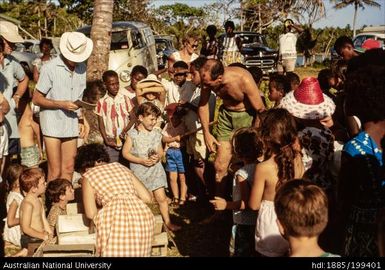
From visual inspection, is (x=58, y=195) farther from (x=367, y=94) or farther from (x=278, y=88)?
(x=367, y=94)

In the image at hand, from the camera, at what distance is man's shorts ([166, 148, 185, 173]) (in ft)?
20.4

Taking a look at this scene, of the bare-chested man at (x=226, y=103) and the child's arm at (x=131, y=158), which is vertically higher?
the bare-chested man at (x=226, y=103)

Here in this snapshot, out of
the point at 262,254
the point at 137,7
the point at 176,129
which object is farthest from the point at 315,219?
the point at 137,7

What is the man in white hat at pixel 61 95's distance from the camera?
5.34 meters

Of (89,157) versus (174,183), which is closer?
(89,157)

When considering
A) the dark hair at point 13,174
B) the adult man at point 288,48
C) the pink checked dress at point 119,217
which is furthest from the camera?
the adult man at point 288,48

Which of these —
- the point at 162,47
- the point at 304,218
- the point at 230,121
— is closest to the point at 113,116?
the point at 230,121

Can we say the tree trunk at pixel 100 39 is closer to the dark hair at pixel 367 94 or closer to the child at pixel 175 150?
the child at pixel 175 150

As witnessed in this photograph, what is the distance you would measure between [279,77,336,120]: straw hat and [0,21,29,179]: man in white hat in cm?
300

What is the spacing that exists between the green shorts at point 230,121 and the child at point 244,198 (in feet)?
4.28

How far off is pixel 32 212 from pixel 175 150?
2.13 metres

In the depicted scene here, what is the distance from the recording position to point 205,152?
6125mm

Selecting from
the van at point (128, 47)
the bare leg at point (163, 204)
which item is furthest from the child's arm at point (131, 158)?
the van at point (128, 47)

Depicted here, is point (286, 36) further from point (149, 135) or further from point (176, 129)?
point (149, 135)
